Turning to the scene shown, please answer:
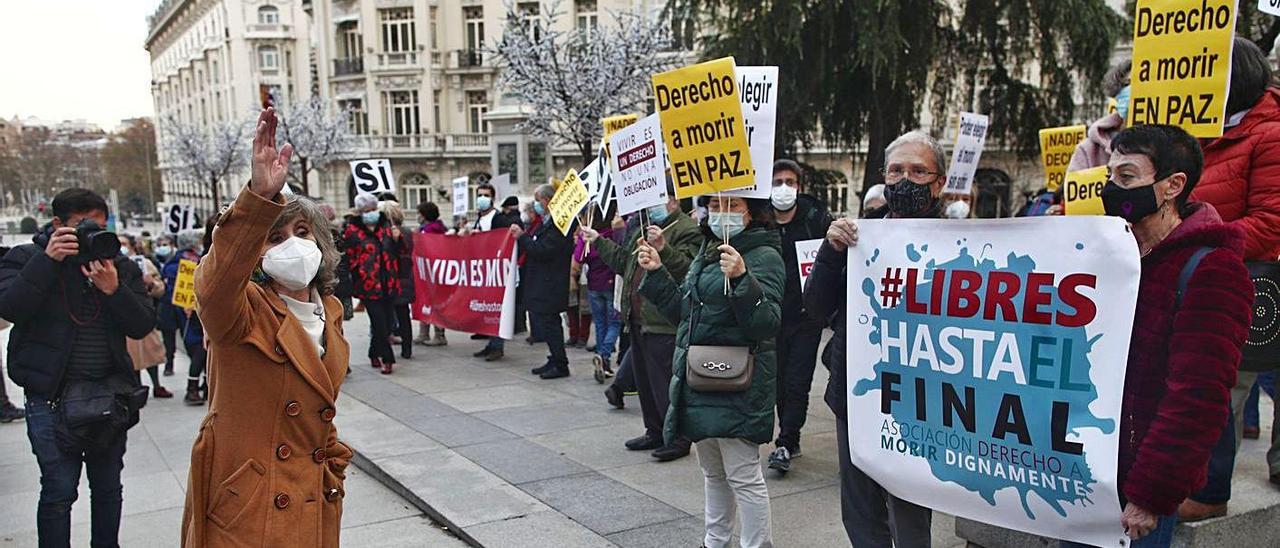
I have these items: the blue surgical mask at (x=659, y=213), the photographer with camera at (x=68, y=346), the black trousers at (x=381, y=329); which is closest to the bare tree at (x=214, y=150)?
the black trousers at (x=381, y=329)

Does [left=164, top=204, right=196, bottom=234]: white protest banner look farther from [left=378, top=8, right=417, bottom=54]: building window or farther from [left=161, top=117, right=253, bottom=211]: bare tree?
[left=161, top=117, right=253, bottom=211]: bare tree

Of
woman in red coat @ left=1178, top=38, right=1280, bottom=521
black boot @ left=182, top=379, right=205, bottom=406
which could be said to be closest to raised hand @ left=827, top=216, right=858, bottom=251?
woman in red coat @ left=1178, top=38, right=1280, bottom=521

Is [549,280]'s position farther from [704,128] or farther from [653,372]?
[704,128]

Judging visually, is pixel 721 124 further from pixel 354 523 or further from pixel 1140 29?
pixel 354 523

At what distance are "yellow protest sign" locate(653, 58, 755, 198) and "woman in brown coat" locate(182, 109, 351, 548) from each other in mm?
2084

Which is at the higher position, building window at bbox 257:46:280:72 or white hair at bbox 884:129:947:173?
building window at bbox 257:46:280:72

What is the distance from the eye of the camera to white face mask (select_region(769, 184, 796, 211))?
6.27m

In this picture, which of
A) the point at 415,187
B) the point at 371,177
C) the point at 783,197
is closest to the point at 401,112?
the point at 415,187

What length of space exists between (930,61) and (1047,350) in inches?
524

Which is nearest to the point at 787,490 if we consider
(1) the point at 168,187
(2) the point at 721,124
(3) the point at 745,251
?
(3) the point at 745,251

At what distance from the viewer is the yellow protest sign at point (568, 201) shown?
316 inches

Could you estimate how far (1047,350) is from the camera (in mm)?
3025

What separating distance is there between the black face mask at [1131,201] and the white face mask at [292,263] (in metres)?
2.55

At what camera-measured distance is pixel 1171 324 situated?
2859 mm
